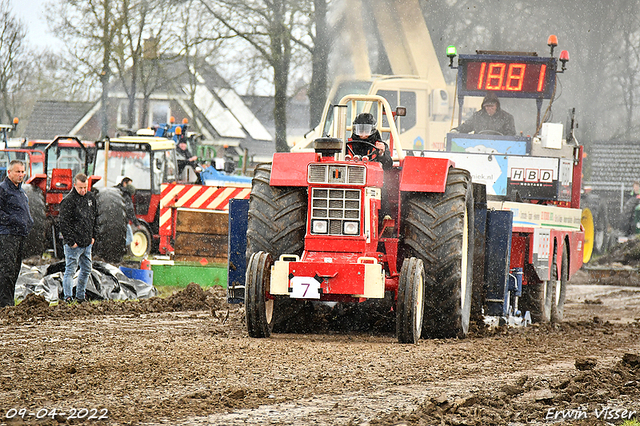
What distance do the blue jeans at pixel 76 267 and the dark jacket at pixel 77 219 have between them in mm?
87

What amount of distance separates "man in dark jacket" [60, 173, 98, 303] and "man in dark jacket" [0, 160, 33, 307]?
78 centimetres

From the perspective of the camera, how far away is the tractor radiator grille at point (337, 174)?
7.82m

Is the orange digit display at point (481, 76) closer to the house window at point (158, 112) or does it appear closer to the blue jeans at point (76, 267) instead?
the blue jeans at point (76, 267)

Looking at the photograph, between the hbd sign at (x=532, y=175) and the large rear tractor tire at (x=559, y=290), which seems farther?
the hbd sign at (x=532, y=175)

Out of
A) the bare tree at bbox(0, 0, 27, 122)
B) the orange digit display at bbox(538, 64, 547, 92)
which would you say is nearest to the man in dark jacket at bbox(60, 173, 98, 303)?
the orange digit display at bbox(538, 64, 547, 92)

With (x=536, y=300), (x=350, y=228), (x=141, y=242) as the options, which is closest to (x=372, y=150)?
(x=350, y=228)

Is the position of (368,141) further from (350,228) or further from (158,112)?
(158,112)

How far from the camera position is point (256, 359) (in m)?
6.72

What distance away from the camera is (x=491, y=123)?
561 inches

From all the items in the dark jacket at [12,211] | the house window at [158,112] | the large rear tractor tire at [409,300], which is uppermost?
the house window at [158,112]

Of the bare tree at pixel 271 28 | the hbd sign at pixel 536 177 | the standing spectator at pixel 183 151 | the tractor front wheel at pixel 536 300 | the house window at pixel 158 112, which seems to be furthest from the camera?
the house window at pixel 158 112

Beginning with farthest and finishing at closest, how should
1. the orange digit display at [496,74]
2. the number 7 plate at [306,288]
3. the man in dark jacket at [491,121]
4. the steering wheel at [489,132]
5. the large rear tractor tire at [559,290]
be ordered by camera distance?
the orange digit display at [496,74]
the man in dark jacket at [491,121]
the steering wheel at [489,132]
the large rear tractor tire at [559,290]
the number 7 plate at [306,288]

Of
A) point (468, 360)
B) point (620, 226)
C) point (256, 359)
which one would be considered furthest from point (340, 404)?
point (620, 226)

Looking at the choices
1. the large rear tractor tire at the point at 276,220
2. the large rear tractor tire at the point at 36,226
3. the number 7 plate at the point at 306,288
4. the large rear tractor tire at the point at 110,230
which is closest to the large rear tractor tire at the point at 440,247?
the large rear tractor tire at the point at 276,220
